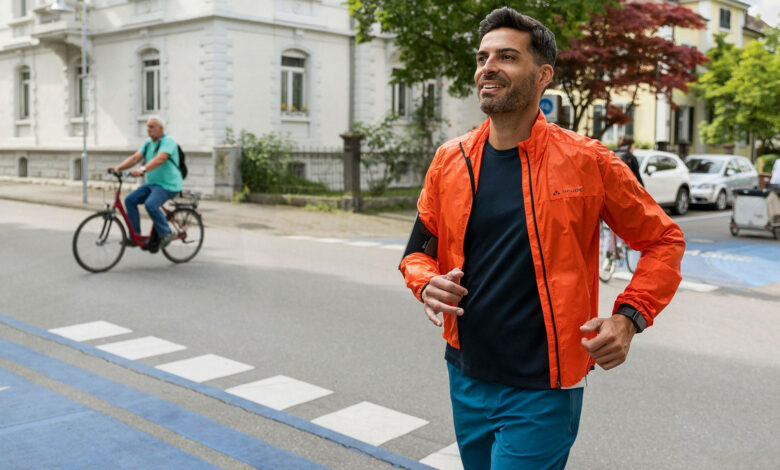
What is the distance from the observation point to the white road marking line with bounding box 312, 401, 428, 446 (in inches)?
188

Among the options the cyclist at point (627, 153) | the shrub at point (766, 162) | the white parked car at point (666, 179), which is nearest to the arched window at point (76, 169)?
the white parked car at point (666, 179)

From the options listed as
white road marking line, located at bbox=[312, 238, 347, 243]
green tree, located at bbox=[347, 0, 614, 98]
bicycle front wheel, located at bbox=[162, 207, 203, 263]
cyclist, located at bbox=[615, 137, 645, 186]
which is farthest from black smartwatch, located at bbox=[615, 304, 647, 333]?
green tree, located at bbox=[347, 0, 614, 98]

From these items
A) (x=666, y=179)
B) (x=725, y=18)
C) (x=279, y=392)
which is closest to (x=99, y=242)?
(x=279, y=392)

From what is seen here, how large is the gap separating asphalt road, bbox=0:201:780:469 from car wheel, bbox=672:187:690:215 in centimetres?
913

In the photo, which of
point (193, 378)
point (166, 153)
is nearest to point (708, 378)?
point (193, 378)

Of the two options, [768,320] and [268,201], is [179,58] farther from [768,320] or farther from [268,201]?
[768,320]

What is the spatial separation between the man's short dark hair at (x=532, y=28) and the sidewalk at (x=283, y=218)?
43.5ft

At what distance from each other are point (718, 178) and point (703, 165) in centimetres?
97

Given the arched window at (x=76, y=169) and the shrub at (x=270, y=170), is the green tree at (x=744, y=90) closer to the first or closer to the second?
the shrub at (x=270, y=170)

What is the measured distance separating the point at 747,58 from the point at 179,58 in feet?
92.9

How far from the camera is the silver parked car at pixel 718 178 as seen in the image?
23.5 meters

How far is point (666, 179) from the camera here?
2117cm

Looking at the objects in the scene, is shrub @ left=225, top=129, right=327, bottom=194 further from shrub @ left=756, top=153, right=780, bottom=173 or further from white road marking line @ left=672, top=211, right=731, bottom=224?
shrub @ left=756, top=153, right=780, bottom=173

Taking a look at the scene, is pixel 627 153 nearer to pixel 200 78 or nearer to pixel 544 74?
pixel 544 74
